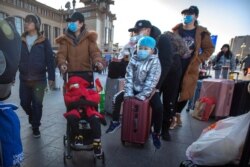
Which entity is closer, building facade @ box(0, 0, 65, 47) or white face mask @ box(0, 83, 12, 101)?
white face mask @ box(0, 83, 12, 101)

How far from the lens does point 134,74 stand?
2.81m

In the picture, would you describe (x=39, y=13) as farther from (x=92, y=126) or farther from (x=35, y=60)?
(x=92, y=126)

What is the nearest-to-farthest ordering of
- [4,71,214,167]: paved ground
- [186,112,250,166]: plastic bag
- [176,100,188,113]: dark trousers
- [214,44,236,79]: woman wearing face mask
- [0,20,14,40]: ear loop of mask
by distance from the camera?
[0,20,14,40]: ear loop of mask
[186,112,250,166]: plastic bag
[4,71,214,167]: paved ground
[176,100,188,113]: dark trousers
[214,44,236,79]: woman wearing face mask

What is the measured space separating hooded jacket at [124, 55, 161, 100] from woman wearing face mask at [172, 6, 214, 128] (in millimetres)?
841

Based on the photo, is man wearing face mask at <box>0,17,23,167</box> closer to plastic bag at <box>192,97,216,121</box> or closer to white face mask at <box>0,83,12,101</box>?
white face mask at <box>0,83,12,101</box>

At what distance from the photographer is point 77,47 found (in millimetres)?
2789

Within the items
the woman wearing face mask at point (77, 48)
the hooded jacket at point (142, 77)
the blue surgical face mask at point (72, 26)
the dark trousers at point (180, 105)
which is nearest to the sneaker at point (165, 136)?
the dark trousers at point (180, 105)

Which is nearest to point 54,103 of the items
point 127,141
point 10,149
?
point 127,141

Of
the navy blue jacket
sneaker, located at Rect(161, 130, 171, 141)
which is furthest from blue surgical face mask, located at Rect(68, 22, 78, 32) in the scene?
sneaker, located at Rect(161, 130, 171, 141)

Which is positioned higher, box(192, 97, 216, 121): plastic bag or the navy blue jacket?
the navy blue jacket

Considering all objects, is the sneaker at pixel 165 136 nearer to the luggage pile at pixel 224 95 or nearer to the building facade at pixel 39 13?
the luggage pile at pixel 224 95

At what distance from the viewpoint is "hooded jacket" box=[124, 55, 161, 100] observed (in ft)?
8.70

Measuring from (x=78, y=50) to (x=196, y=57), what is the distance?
6.40 ft

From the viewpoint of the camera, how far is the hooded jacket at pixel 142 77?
8.70 ft
